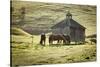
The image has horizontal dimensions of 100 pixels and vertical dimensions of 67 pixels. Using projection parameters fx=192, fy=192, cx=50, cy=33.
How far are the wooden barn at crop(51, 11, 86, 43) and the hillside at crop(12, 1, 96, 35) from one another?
5cm

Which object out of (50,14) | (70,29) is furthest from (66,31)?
(50,14)

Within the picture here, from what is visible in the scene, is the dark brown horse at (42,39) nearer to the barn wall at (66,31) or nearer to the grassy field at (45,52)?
the grassy field at (45,52)

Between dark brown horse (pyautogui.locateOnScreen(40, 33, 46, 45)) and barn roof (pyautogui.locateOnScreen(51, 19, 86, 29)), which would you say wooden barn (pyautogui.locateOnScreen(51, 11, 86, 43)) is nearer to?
barn roof (pyautogui.locateOnScreen(51, 19, 86, 29))

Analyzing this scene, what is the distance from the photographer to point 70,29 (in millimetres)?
2549

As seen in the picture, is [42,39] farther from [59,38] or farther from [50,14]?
[50,14]

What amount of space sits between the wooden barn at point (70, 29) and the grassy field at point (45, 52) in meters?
A: 0.11

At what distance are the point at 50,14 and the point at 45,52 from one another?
49cm

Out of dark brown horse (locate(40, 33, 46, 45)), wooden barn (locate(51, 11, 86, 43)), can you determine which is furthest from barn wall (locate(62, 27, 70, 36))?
dark brown horse (locate(40, 33, 46, 45))

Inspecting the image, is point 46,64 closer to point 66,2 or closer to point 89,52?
point 89,52

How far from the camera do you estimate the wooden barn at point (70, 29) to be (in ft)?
8.20

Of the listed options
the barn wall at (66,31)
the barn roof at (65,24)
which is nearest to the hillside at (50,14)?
the barn roof at (65,24)

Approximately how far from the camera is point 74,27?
2.57 meters
